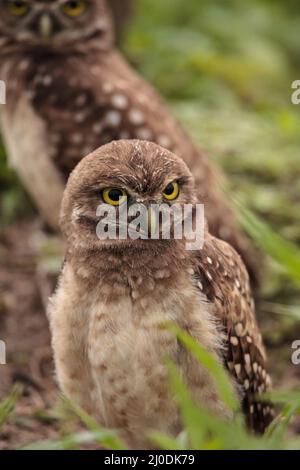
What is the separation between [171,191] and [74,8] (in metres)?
2.94

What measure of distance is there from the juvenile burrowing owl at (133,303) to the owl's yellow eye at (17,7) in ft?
8.62

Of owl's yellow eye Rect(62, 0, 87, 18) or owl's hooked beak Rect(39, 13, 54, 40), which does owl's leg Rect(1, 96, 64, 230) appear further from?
owl's yellow eye Rect(62, 0, 87, 18)

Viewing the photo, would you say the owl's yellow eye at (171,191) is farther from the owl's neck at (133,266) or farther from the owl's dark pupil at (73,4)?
the owl's dark pupil at (73,4)

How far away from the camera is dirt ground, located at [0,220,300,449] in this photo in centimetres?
488

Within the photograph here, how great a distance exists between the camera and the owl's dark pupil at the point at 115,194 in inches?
147

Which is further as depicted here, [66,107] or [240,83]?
[240,83]

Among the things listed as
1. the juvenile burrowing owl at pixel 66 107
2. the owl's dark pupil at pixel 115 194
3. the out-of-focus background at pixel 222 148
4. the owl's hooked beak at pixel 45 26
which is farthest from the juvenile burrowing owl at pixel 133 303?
the owl's hooked beak at pixel 45 26

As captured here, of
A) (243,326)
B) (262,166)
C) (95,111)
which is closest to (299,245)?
(262,166)

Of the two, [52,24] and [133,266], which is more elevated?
[52,24]

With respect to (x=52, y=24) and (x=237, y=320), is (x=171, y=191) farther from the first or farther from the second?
(x=52, y=24)

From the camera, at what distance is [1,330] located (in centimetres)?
600

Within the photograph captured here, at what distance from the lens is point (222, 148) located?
765cm

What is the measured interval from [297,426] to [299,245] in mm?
1664

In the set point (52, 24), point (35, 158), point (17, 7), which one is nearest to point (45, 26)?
point (52, 24)
